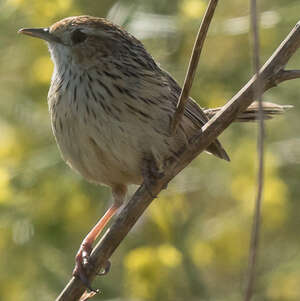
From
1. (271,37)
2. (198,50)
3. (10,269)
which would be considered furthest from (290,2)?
(198,50)

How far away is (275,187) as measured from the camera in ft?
18.0

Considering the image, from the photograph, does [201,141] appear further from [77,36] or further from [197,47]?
[77,36]

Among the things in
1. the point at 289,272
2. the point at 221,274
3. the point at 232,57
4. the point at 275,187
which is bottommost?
the point at 221,274

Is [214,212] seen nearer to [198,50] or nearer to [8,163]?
[8,163]

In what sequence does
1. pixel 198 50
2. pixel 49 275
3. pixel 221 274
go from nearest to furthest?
pixel 198 50, pixel 49 275, pixel 221 274

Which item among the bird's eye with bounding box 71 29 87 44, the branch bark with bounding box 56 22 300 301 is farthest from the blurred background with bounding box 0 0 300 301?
the branch bark with bounding box 56 22 300 301

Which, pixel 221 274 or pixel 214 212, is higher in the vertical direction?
pixel 214 212

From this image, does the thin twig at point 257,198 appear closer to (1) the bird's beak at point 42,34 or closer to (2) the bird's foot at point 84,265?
(2) the bird's foot at point 84,265

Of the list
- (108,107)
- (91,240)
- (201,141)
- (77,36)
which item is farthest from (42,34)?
(201,141)

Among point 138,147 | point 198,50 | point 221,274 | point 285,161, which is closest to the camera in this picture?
point 198,50

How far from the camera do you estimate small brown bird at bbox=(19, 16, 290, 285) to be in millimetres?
4027

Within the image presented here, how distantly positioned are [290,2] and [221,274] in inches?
75.1

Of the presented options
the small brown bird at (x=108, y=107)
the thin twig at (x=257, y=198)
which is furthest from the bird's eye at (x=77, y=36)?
the thin twig at (x=257, y=198)

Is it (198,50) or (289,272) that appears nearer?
(198,50)
